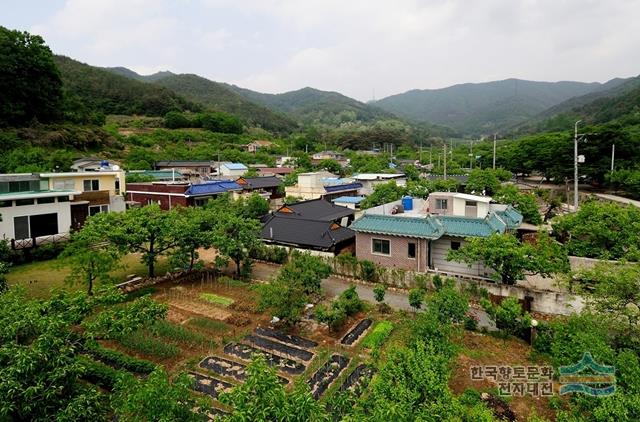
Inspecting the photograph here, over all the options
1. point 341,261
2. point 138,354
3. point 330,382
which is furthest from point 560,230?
point 138,354

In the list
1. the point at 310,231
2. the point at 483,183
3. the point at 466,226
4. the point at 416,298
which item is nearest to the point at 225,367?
the point at 416,298

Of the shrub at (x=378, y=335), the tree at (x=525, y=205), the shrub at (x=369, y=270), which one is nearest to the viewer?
the shrub at (x=378, y=335)

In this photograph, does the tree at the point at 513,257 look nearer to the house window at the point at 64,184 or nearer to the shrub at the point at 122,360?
the shrub at the point at 122,360

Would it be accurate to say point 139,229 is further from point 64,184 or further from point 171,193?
point 171,193

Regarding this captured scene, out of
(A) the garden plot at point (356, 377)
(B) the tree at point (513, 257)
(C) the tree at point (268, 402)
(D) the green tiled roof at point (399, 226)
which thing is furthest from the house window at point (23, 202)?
(B) the tree at point (513, 257)

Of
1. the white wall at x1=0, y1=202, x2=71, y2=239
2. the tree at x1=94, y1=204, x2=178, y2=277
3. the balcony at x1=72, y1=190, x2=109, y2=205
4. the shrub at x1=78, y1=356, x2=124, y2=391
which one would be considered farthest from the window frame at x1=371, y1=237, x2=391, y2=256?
the balcony at x1=72, y1=190, x2=109, y2=205

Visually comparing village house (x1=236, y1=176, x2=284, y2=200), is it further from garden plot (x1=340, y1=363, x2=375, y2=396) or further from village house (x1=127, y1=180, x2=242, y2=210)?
garden plot (x1=340, y1=363, x2=375, y2=396)

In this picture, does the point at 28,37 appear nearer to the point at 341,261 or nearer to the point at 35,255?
the point at 35,255
